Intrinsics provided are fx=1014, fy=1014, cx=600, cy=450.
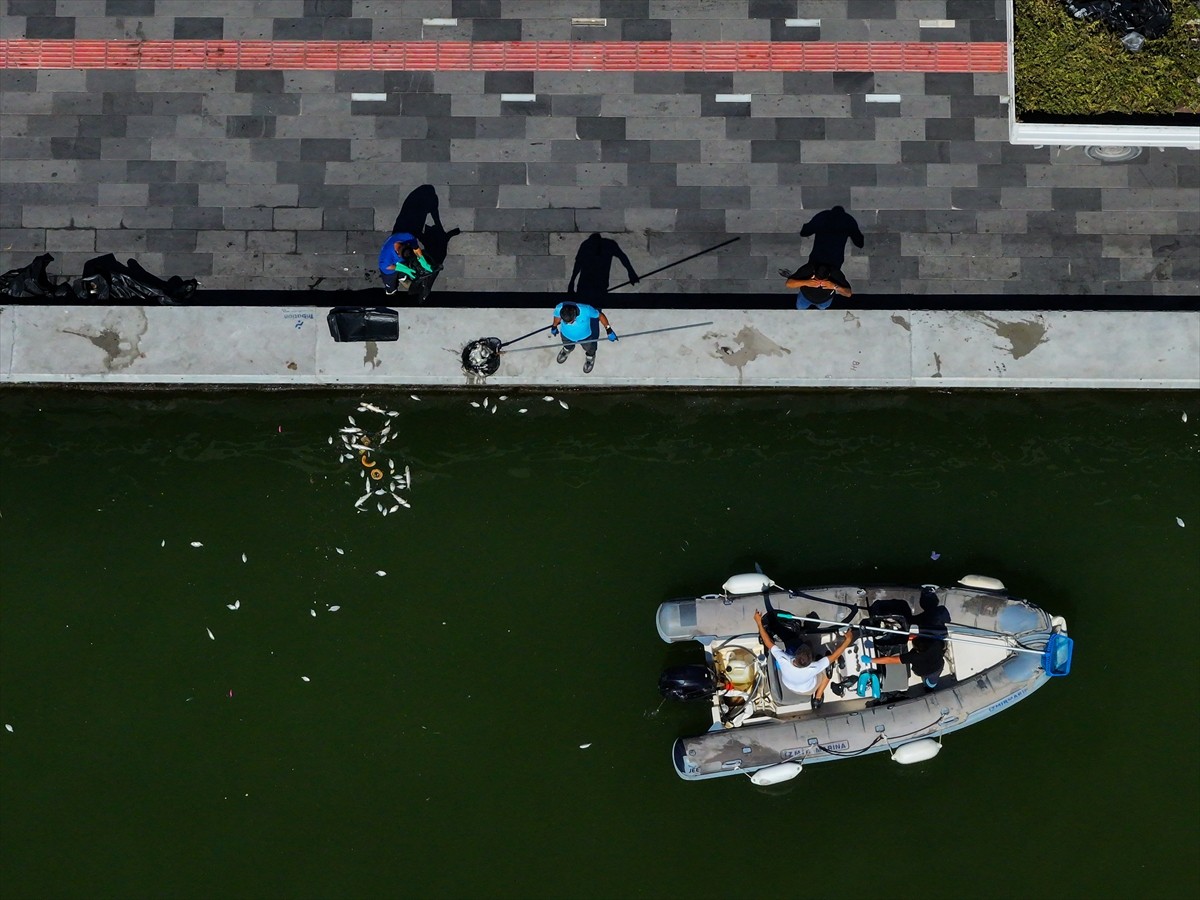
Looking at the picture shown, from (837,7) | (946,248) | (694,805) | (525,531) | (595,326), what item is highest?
(837,7)

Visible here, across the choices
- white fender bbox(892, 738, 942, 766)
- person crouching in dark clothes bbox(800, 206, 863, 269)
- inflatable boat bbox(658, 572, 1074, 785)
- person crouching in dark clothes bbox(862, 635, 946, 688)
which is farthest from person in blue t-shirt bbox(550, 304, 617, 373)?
white fender bbox(892, 738, 942, 766)

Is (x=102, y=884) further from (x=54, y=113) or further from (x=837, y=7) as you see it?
(x=837, y=7)

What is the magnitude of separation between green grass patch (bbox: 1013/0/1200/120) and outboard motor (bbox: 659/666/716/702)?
784 centimetres

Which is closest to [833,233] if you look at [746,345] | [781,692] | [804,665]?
[746,345]

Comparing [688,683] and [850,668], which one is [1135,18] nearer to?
[850,668]

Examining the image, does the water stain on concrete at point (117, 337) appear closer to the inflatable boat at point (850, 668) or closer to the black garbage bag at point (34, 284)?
the black garbage bag at point (34, 284)

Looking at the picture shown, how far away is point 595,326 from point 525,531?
2847 mm

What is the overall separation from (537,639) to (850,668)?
3.93m

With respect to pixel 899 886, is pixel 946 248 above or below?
above

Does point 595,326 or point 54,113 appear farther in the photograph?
point 54,113

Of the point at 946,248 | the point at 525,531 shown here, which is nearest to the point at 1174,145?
the point at 946,248

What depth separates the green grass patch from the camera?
12234mm

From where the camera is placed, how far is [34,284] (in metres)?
12.7

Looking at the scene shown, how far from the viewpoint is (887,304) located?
12.8 meters
